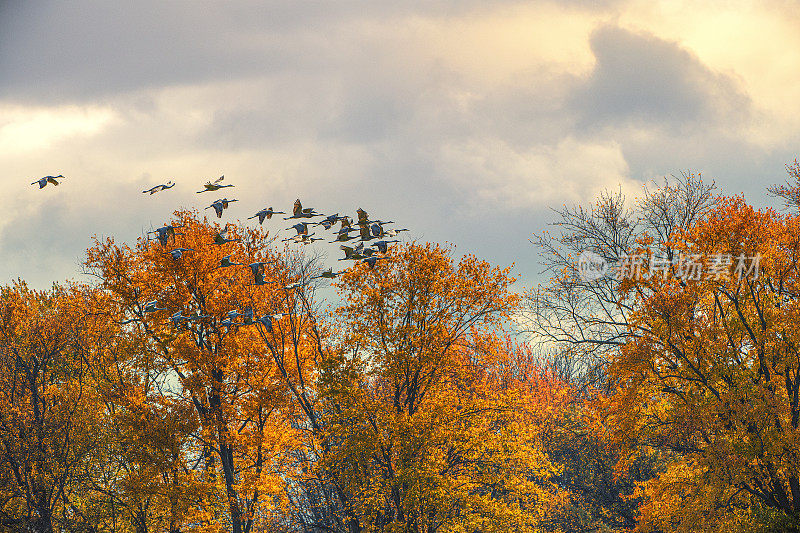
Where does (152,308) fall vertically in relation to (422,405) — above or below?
above

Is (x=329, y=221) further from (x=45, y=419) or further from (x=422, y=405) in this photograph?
(x=45, y=419)

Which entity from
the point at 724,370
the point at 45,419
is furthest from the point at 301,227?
the point at 45,419

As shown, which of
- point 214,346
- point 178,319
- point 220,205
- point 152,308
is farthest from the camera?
point 214,346

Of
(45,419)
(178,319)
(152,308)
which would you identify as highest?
(152,308)

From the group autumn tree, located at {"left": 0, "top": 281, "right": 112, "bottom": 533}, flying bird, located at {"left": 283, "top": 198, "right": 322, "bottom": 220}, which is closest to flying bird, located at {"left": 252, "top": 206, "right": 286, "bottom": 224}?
flying bird, located at {"left": 283, "top": 198, "right": 322, "bottom": 220}

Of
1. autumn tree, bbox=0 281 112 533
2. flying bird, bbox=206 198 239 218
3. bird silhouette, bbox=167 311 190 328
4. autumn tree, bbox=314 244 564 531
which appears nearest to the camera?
flying bird, bbox=206 198 239 218

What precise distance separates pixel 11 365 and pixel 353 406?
44.6 ft

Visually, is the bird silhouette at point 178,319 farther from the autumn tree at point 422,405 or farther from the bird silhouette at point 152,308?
the autumn tree at point 422,405

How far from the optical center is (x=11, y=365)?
1158 inches

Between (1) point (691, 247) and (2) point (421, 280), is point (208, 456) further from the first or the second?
(1) point (691, 247)

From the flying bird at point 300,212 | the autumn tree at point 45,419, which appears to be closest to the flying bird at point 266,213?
the flying bird at point 300,212

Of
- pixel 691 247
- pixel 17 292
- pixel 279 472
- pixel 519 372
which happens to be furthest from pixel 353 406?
pixel 519 372

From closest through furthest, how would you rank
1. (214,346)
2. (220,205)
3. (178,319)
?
(220,205)
(178,319)
(214,346)

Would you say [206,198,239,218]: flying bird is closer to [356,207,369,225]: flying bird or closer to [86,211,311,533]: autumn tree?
[356,207,369,225]: flying bird
